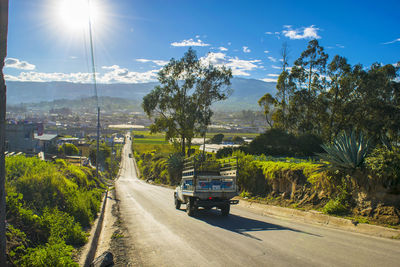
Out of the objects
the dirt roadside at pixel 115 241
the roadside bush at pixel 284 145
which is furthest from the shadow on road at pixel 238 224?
the roadside bush at pixel 284 145

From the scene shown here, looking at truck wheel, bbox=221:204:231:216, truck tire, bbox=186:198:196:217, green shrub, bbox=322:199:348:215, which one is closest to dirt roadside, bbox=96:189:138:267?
truck tire, bbox=186:198:196:217

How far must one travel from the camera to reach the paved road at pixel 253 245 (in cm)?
685

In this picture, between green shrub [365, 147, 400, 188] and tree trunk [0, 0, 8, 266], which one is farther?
green shrub [365, 147, 400, 188]

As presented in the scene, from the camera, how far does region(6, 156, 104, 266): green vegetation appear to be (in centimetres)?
602

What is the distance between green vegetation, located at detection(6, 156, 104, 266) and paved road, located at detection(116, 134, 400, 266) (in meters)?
1.71

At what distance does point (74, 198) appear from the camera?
11.4m

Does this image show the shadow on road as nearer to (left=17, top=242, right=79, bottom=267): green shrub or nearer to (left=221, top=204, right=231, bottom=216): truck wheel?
(left=221, top=204, right=231, bottom=216): truck wheel

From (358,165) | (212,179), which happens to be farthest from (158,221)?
(358,165)

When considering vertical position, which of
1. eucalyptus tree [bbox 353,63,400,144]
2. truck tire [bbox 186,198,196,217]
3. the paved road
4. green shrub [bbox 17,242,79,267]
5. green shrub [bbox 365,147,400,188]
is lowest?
truck tire [bbox 186,198,196,217]

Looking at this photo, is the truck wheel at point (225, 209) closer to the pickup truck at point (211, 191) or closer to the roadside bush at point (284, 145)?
the pickup truck at point (211, 191)

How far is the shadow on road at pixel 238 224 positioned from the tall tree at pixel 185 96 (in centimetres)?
2605

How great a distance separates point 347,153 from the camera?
11.0 metres

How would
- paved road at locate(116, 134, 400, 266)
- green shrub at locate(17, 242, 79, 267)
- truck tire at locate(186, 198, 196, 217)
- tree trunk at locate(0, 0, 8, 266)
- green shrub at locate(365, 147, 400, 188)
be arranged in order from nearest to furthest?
1. tree trunk at locate(0, 0, 8, 266)
2. green shrub at locate(17, 242, 79, 267)
3. paved road at locate(116, 134, 400, 266)
4. green shrub at locate(365, 147, 400, 188)
5. truck tire at locate(186, 198, 196, 217)

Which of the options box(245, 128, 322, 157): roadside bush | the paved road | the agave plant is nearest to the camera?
the paved road
